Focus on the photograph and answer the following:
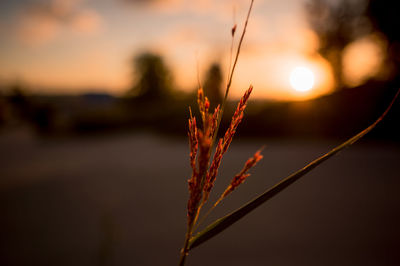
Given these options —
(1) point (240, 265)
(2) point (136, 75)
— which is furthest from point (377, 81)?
(2) point (136, 75)

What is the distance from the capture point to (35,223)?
5180 millimetres

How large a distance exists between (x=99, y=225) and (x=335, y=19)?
18.0 m

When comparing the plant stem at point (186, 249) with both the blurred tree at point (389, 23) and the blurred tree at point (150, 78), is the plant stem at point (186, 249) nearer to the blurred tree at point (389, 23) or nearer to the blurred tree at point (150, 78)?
the blurred tree at point (389, 23)

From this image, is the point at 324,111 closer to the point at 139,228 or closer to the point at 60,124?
the point at 139,228

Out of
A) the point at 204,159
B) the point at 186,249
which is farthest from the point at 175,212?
the point at 204,159

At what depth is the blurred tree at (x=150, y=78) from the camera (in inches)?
1324

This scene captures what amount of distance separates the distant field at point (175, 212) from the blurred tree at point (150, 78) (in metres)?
24.3

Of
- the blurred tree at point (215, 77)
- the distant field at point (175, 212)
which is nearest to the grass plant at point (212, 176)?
the distant field at point (175, 212)

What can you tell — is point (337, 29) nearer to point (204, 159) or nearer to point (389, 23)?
point (389, 23)

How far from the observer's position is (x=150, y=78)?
34062 mm

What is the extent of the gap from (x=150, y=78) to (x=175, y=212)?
1205 inches

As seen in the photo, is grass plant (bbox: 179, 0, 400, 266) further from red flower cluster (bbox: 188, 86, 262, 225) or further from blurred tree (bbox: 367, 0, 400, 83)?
blurred tree (bbox: 367, 0, 400, 83)

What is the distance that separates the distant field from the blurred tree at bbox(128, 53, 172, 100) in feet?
79.8

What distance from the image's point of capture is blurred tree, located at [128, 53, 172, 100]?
110 ft
